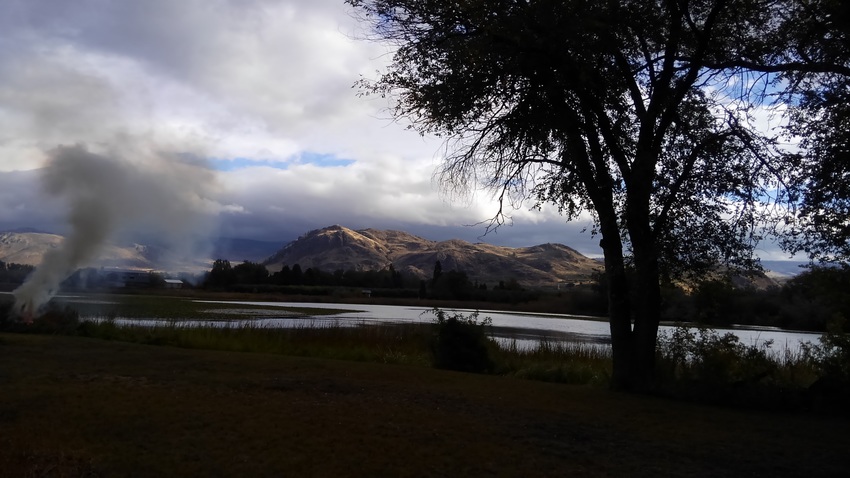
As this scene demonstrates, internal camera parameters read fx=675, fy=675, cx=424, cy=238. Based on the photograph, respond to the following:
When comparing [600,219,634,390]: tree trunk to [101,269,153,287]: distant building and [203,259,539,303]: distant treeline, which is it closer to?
[203,259,539,303]: distant treeline

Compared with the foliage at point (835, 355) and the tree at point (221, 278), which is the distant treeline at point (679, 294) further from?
the foliage at point (835, 355)

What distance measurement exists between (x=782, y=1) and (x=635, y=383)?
24.6 feet

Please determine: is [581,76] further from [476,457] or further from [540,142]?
[476,457]

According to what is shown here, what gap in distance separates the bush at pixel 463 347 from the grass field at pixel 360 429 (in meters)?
3.55

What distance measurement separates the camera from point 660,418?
33.3 feet

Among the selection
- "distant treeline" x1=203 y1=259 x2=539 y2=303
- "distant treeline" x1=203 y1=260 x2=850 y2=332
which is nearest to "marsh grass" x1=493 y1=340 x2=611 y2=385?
"distant treeline" x1=203 y1=260 x2=850 y2=332

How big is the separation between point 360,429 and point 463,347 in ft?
29.2

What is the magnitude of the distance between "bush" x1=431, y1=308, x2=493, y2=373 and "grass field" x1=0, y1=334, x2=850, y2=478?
355 centimetres

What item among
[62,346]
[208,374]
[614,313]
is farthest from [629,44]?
[62,346]

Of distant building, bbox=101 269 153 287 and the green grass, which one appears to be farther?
distant building, bbox=101 269 153 287

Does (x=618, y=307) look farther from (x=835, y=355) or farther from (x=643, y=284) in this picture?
(x=835, y=355)

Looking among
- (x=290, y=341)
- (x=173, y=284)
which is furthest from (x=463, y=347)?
(x=173, y=284)

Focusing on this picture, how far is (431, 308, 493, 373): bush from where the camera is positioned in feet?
55.4

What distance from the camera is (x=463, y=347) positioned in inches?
664
